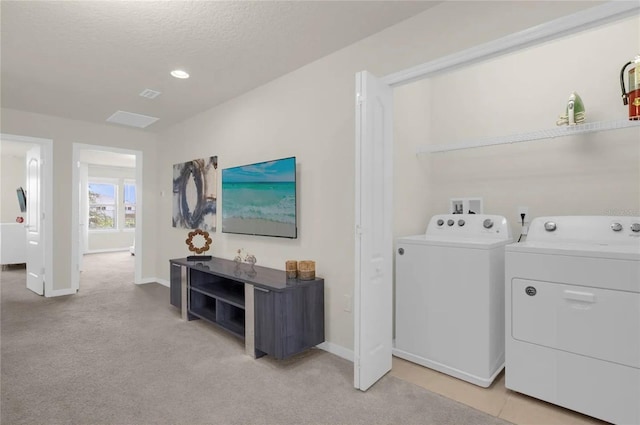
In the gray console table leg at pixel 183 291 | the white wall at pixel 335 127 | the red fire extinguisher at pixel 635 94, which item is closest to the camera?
the red fire extinguisher at pixel 635 94

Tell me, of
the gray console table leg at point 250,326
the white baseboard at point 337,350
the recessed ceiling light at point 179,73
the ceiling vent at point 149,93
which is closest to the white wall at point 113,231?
the ceiling vent at point 149,93

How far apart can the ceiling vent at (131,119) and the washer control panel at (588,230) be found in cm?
475

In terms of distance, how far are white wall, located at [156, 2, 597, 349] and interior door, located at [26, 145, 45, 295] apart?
291cm

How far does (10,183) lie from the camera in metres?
7.17

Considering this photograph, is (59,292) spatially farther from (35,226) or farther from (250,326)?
(250,326)

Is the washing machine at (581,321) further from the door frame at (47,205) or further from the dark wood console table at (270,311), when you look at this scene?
the door frame at (47,205)

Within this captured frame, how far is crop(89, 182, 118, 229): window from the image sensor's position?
345 inches

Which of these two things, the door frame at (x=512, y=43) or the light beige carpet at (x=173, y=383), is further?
the light beige carpet at (x=173, y=383)

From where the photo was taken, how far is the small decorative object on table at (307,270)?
8.80ft

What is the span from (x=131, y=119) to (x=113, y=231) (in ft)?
18.6

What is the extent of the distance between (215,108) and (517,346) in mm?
3928

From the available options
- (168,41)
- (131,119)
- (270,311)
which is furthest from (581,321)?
(131,119)

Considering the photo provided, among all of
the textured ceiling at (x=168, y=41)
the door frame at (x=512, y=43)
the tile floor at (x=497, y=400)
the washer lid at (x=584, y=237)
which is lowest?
the tile floor at (x=497, y=400)

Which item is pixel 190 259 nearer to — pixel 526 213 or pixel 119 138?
pixel 119 138
